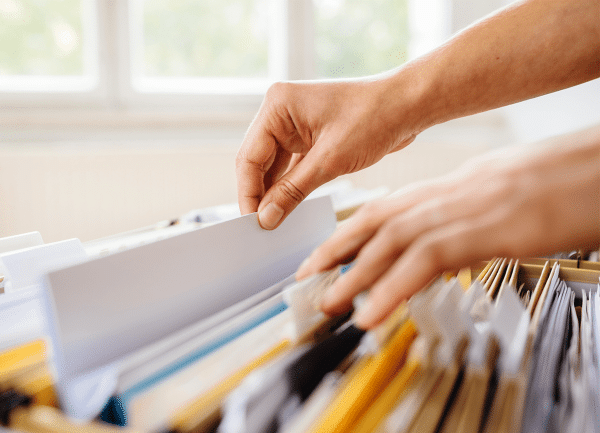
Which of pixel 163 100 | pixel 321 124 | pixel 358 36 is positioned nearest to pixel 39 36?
pixel 163 100

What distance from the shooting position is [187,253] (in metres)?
0.36

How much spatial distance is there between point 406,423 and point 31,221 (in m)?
1.62

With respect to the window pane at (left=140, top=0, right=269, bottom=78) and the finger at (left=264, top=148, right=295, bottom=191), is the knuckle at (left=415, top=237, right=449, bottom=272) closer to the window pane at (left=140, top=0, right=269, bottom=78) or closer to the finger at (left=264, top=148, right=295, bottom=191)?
the finger at (left=264, top=148, right=295, bottom=191)

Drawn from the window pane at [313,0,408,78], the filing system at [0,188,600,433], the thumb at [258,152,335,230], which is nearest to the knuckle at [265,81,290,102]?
the thumb at [258,152,335,230]

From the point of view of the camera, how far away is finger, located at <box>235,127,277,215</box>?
2.27 feet

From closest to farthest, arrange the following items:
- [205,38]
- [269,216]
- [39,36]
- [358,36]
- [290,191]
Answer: [269,216] < [290,191] < [39,36] < [205,38] < [358,36]

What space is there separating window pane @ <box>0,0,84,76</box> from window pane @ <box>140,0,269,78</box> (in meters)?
0.28

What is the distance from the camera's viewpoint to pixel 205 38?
2.03 m

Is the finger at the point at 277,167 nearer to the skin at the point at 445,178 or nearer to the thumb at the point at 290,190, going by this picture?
the skin at the point at 445,178

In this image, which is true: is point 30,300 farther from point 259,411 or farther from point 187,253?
point 259,411

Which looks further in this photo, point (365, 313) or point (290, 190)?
point (290, 190)

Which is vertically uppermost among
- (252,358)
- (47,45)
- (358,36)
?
(358,36)

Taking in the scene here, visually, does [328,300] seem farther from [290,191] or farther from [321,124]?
[321,124]

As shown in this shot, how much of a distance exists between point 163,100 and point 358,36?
3.54ft
